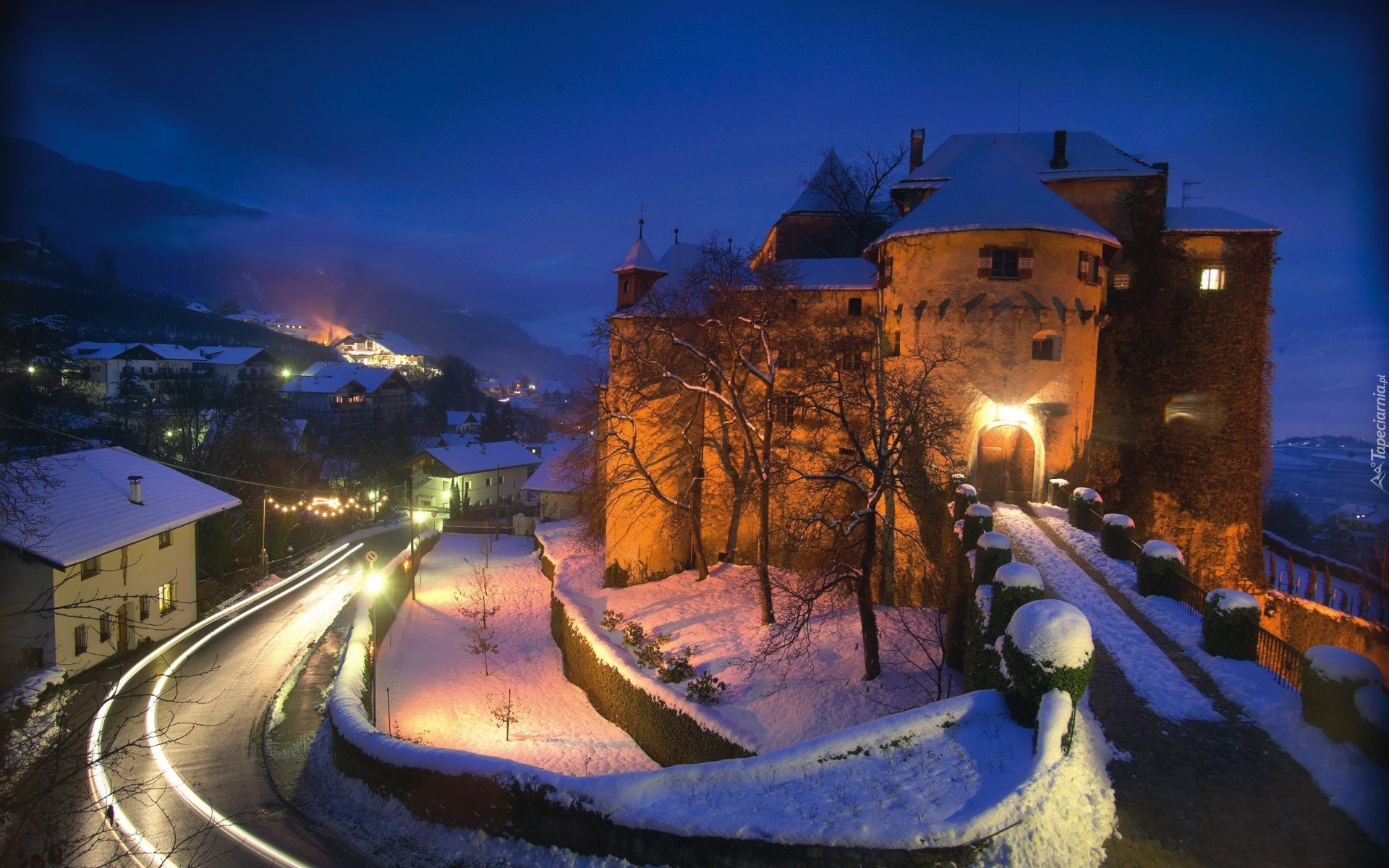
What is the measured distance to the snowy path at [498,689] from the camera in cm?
1611

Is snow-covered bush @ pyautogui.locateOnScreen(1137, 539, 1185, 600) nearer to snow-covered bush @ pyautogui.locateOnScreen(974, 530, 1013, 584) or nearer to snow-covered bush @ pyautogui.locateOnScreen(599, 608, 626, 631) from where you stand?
snow-covered bush @ pyautogui.locateOnScreen(974, 530, 1013, 584)

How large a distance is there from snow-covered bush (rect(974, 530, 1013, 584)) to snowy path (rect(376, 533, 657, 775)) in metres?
8.48

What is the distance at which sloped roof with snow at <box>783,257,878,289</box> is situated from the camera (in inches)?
883

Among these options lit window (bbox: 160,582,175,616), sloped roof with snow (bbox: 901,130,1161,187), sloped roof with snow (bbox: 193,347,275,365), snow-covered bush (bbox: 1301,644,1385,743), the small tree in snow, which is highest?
sloped roof with snow (bbox: 901,130,1161,187)

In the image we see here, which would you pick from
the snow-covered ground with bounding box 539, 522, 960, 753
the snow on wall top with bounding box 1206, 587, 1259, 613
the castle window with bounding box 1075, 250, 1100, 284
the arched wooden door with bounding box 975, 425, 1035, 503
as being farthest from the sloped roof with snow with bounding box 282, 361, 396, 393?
the snow on wall top with bounding box 1206, 587, 1259, 613

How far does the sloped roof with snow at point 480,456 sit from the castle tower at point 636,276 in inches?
1103

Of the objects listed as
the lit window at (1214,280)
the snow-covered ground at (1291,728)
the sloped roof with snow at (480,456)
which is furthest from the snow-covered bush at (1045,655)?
the sloped roof with snow at (480,456)

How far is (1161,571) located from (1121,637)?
2.28m

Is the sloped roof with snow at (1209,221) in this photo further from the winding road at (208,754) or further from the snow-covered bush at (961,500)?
the winding road at (208,754)

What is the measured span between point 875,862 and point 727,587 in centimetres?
1530

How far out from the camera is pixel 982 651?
10.1 m

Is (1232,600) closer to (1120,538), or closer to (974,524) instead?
(1120,538)

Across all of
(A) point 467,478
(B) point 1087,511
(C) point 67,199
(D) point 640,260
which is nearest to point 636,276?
(D) point 640,260

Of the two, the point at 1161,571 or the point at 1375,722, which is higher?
the point at 1161,571
